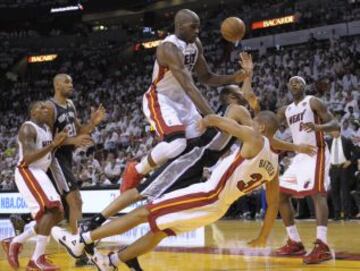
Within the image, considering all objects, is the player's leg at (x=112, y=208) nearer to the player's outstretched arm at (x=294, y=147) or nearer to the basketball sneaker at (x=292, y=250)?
the player's outstretched arm at (x=294, y=147)

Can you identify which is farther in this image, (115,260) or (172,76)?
(172,76)

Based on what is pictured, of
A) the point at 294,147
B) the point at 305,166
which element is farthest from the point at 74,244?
the point at 305,166

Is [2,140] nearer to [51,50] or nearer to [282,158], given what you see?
[51,50]

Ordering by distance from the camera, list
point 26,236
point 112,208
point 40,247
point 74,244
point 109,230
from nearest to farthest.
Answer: point 109,230, point 74,244, point 112,208, point 40,247, point 26,236

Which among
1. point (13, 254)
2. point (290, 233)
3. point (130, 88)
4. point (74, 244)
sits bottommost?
point (290, 233)

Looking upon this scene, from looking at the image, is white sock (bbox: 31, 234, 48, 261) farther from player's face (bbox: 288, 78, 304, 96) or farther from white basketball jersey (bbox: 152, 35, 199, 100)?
player's face (bbox: 288, 78, 304, 96)

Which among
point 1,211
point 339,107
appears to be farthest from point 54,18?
point 339,107

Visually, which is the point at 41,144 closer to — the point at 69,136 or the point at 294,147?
the point at 69,136

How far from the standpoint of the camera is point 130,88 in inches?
1016

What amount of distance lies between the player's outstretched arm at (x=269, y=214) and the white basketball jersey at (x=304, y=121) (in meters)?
1.59

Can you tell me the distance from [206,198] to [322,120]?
2438 mm

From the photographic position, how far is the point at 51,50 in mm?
34062

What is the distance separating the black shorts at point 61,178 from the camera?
6859mm

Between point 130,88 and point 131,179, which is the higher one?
point 130,88
